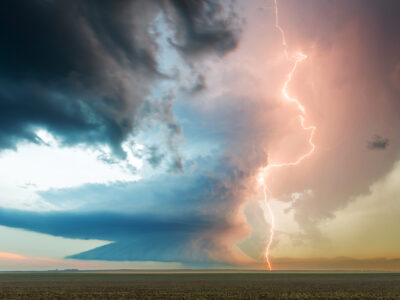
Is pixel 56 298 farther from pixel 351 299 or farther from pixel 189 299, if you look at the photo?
pixel 351 299

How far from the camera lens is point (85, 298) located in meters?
42.5

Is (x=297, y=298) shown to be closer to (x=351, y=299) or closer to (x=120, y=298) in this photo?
(x=351, y=299)

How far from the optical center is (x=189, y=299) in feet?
132

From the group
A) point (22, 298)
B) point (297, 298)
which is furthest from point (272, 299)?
point (22, 298)

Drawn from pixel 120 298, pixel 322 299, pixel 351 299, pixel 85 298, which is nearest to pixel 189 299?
pixel 120 298

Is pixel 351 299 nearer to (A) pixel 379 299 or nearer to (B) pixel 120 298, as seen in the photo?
(A) pixel 379 299

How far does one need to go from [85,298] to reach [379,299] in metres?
38.0

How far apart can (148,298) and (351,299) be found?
2613cm

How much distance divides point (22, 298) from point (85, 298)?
325 inches

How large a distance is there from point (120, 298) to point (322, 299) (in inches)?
1042

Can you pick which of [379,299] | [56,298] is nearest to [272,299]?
[379,299]

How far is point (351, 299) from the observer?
40406 mm

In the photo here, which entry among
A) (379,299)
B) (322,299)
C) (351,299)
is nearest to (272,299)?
(322,299)

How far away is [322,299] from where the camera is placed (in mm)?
40938
